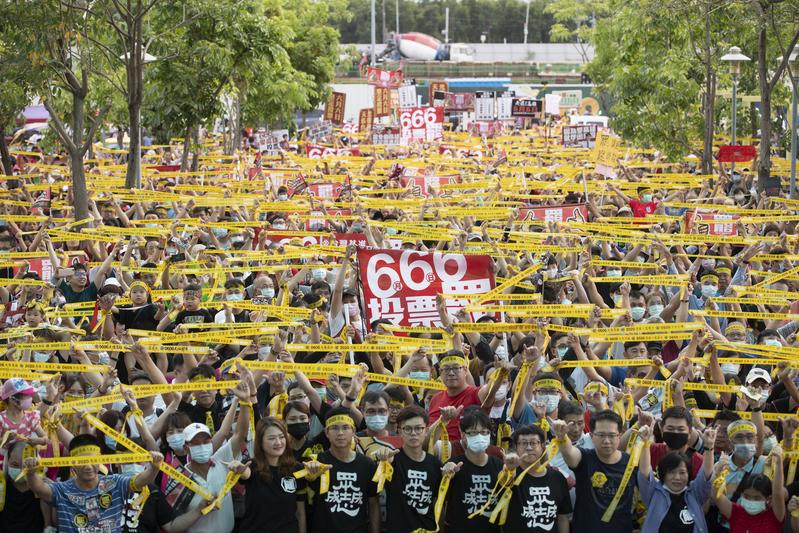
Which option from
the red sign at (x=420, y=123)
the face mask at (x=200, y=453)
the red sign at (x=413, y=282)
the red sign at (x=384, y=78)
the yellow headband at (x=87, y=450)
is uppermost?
the red sign at (x=384, y=78)

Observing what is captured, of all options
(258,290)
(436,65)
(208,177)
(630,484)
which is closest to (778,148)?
(208,177)

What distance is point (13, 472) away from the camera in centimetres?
785

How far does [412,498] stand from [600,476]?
1.16 metres

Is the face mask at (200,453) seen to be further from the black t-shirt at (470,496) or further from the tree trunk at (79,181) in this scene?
the tree trunk at (79,181)

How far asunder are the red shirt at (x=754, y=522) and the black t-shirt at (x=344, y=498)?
2.19 meters

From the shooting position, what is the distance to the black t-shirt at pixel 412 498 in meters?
7.93

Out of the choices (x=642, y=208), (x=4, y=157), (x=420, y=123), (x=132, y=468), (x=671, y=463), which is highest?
(x=420, y=123)

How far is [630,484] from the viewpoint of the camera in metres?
7.89

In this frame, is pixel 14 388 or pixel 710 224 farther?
pixel 710 224

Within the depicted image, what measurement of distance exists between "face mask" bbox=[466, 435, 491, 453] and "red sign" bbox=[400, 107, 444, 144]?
2591cm

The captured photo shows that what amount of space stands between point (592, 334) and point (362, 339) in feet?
7.38

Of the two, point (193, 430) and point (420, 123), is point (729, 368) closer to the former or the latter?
point (193, 430)

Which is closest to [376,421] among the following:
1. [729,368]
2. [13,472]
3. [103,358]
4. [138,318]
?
[13,472]

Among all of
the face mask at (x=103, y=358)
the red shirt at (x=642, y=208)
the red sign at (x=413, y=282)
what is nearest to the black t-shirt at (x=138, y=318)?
the face mask at (x=103, y=358)
